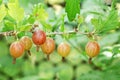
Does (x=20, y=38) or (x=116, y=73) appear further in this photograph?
(x=116, y=73)

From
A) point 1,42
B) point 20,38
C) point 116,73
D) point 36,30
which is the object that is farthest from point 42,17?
point 1,42

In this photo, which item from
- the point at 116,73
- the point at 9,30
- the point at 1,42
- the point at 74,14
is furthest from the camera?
the point at 1,42

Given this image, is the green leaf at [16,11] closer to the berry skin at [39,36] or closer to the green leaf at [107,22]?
the berry skin at [39,36]

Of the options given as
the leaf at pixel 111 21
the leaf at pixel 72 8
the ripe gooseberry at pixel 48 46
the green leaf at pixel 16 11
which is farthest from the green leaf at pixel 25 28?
the leaf at pixel 111 21

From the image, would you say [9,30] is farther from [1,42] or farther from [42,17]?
[1,42]

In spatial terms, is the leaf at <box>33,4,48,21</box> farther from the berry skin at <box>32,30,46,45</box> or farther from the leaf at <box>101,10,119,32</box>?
the leaf at <box>101,10,119,32</box>

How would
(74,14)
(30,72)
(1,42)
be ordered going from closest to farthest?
1. (74,14)
2. (30,72)
3. (1,42)

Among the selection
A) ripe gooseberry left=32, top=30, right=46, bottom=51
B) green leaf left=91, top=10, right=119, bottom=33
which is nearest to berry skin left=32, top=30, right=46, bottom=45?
ripe gooseberry left=32, top=30, right=46, bottom=51
